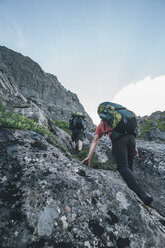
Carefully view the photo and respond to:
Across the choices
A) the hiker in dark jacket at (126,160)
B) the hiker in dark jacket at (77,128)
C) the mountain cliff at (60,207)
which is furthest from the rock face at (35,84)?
the hiker in dark jacket at (126,160)

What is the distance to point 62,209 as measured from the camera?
2293mm

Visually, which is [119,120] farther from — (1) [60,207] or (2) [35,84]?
(2) [35,84]

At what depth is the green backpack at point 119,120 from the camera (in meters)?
3.24

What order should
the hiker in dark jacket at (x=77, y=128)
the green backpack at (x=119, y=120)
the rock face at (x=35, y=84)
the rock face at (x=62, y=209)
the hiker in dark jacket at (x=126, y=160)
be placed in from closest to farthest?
the rock face at (x=62, y=209)
the hiker in dark jacket at (x=126, y=160)
the green backpack at (x=119, y=120)
the hiker in dark jacket at (x=77, y=128)
the rock face at (x=35, y=84)

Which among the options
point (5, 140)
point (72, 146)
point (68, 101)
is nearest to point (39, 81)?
point (68, 101)

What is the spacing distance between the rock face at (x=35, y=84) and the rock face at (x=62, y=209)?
214 ft

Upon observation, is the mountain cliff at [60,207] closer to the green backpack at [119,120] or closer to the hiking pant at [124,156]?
the hiking pant at [124,156]

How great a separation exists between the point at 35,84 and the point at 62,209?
3204 inches

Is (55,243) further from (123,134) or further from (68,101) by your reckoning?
(68,101)

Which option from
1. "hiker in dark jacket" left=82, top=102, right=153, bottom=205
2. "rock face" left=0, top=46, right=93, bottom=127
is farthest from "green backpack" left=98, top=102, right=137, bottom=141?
"rock face" left=0, top=46, right=93, bottom=127

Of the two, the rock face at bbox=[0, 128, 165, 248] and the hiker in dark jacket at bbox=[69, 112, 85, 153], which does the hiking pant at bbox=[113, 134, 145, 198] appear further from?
the hiker in dark jacket at bbox=[69, 112, 85, 153]

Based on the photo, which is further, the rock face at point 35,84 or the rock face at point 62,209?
the rock face at point 35,84

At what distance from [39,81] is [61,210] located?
83678 millimetres

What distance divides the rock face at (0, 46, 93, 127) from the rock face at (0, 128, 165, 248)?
6514 centimetres
